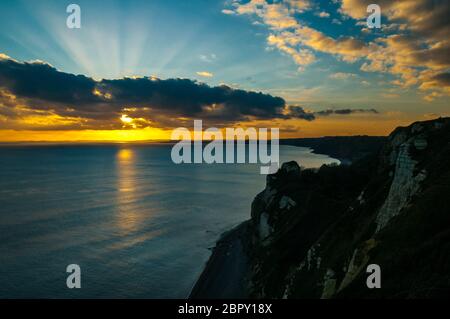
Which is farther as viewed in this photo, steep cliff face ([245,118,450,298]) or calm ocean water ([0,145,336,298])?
calm ocean water ([0,145,336,298])

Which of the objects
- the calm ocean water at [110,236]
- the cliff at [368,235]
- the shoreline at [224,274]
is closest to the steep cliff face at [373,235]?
the cliff at [368,235]

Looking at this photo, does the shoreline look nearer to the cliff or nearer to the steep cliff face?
the cliff

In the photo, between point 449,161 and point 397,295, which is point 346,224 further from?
point 397,295

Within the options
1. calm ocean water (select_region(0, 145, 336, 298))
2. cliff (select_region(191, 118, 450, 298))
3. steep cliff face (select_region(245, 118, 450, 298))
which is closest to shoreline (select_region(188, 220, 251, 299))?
cliff (select_region(191, 118, 450, 298))

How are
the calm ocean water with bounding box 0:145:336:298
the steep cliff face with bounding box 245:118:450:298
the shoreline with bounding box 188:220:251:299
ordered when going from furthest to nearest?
the calm ocean water with bounding box 0:145:336:298 < the shoreline with bounding box 188:220:251:299 < the steep cliff face with bounding box 245:118:450:298
